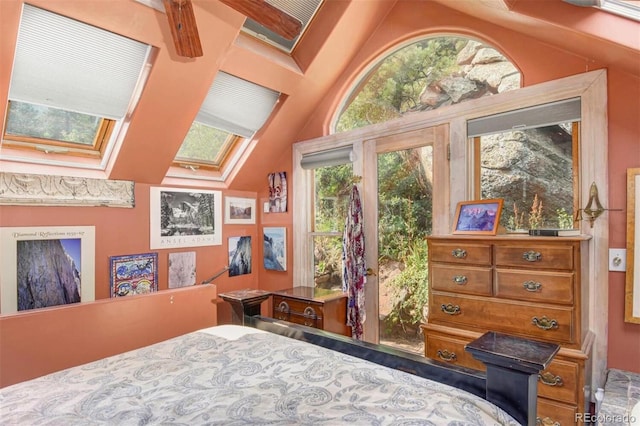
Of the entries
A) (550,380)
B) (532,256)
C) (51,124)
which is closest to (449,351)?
(550,380)

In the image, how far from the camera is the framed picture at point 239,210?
3.47m

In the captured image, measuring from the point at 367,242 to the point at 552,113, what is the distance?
5.35ft

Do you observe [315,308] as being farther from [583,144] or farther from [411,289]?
[583,144]

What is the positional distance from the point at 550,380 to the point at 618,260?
802mm

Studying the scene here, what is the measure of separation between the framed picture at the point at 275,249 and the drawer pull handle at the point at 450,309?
189 centimetres

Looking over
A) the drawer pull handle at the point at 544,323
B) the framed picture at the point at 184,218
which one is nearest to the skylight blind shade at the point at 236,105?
the framed picture at the point at 184,218

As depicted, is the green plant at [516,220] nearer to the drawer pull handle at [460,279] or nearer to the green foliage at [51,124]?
the drawer pull handle at [460,279]

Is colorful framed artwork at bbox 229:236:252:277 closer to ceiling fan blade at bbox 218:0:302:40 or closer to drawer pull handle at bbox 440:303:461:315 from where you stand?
drawer pull handle at bbox 440:303:461:315

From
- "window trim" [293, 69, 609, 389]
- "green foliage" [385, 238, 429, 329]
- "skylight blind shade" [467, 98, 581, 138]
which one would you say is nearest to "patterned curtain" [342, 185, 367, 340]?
"green foliage" [385, 238, 429, 329]

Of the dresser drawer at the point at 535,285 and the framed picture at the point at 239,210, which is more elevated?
the framed picture at the point at 239,210

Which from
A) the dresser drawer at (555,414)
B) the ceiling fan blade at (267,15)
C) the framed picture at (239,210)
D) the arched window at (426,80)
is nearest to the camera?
the ceiling fan blade at (267,15)

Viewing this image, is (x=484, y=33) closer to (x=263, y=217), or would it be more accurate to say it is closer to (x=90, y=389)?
(x=263, y=217)

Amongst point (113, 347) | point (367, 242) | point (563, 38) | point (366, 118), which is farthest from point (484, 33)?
point (113, 347)

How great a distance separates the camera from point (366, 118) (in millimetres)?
3062
